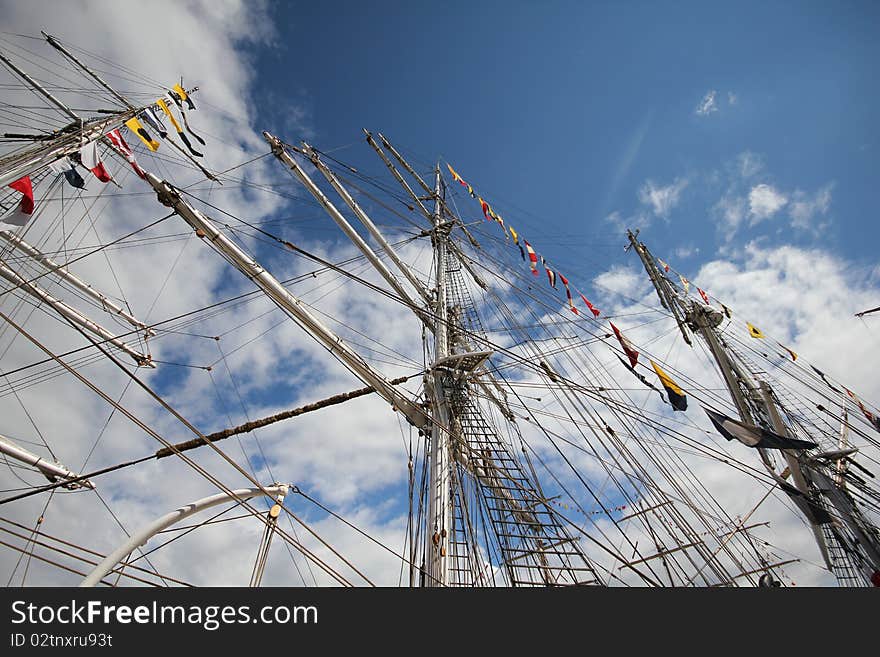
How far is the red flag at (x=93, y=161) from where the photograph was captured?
7297 millimetres

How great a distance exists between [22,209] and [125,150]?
2.46 m

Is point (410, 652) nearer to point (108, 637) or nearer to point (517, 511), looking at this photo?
point (108, 637)

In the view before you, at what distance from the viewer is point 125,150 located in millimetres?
7570

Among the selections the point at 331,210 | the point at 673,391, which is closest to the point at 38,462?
the point at 331,210

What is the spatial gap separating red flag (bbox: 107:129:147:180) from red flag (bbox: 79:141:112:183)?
0.38 m

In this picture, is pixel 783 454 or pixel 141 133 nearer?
pixel 141 133

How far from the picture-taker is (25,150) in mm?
7137

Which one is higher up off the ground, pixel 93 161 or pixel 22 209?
pixel 93 161

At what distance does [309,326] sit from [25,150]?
236 inches

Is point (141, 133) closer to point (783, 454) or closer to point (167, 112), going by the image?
point (167, 112)

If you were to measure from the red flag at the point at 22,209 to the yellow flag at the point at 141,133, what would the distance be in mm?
2640

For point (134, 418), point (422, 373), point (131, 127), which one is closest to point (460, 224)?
point (422, 373)

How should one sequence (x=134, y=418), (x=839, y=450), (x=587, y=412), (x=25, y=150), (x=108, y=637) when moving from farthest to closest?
(x=839, y=450) → (x=587, y=412) → (x=25, y=150) → (x=134, y=418) → (x=108, y=637)

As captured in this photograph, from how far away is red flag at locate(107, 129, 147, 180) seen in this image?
291 inches
